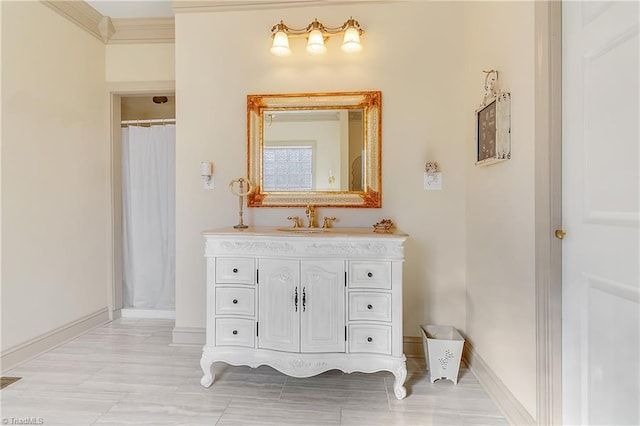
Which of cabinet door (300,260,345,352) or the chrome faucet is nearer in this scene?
cabinet door (300,260,345,352)

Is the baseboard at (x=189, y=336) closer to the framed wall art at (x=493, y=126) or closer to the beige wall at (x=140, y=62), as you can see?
the beige wall at (x=140, y=62)

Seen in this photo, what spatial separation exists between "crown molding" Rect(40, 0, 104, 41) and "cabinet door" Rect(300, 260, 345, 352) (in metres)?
2.86

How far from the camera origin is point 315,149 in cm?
258

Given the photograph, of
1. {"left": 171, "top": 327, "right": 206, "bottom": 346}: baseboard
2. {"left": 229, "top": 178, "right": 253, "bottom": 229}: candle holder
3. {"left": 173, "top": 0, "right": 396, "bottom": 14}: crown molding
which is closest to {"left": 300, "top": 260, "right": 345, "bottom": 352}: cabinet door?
{"left": 229, "top": 178, "right": 253, "bottom": 229}: candle holder

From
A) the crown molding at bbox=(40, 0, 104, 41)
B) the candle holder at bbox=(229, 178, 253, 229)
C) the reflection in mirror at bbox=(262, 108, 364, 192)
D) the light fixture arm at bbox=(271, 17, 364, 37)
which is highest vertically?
the crown molding at bbox=(40, 0, 104, 41)

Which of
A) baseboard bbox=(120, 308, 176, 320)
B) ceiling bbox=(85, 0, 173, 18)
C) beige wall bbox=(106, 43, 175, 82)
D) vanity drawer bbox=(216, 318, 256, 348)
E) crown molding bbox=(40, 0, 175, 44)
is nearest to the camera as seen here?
vanity drawer bbox=(216, 318, 256, 348)

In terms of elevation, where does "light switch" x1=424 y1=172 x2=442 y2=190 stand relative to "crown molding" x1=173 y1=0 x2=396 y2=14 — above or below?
below

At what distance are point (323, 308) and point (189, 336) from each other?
1.33 metres

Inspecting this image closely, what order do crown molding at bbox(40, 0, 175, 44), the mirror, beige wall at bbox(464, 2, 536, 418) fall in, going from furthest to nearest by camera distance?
crown molding at bbox(40, 0, 175, 44) < the mirror < beige wall at bbox(464, 2, 536, 418)

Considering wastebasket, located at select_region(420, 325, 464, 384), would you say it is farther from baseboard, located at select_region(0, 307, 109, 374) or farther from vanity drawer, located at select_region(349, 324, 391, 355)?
baseboard, located at select_region(0, 307, 109, 374)

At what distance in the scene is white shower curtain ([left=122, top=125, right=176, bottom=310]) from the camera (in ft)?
11.2

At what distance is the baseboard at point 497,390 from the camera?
1.66 m

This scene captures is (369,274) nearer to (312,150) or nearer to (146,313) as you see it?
(312,150)

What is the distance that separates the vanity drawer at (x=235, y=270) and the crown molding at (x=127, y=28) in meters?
2.27
